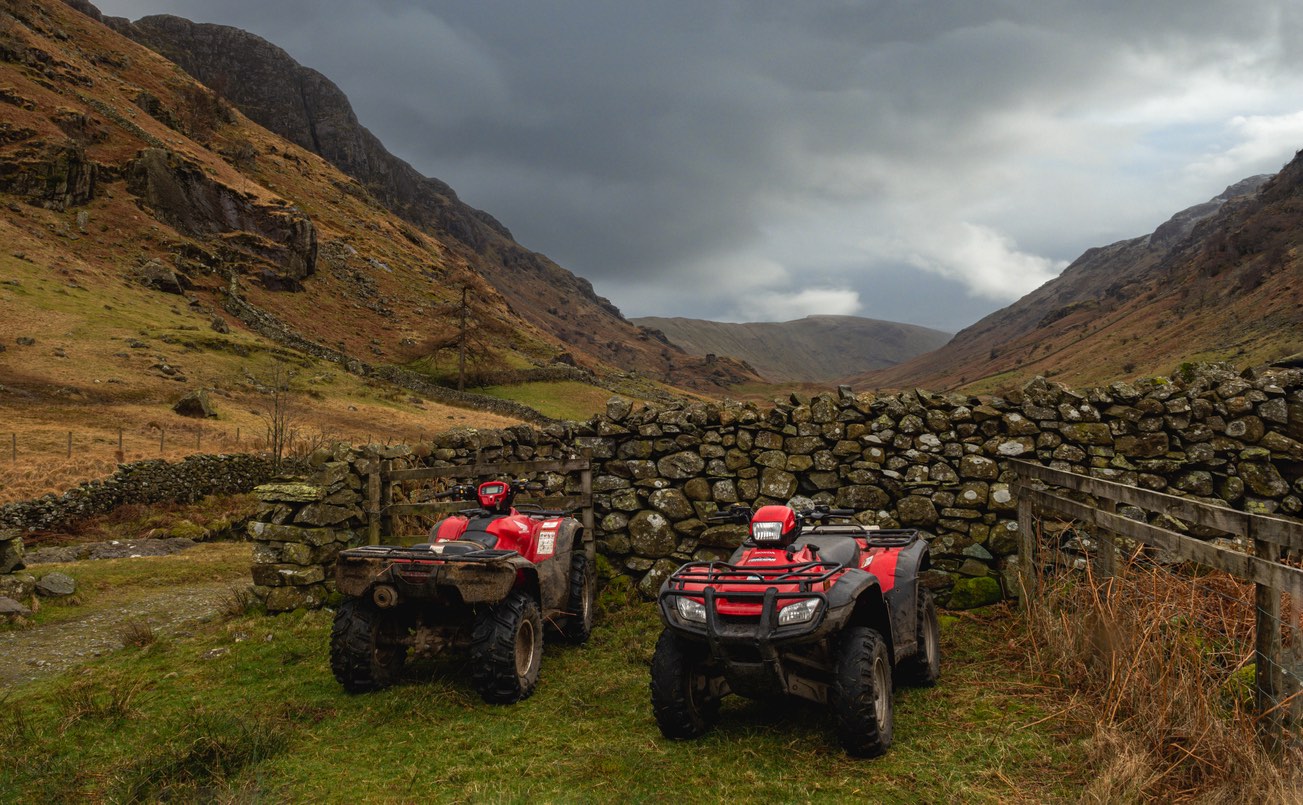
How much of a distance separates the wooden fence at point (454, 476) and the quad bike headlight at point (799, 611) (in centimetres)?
463

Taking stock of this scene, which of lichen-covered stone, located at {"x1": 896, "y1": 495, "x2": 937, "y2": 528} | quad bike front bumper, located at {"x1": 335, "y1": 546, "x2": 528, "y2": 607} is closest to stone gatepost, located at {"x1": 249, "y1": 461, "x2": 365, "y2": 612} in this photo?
quad bike front bumper, located at {"x1": 335, "y1": 546, "x2": 528, "y2": 607}

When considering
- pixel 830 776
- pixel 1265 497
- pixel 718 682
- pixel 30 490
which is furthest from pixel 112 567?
pixel 1265 497

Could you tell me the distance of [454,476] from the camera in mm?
8711

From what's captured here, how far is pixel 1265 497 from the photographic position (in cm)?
747

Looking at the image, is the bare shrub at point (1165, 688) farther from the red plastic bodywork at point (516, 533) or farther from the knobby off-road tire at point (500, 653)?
the red plastic bodywork at point (516, 533)

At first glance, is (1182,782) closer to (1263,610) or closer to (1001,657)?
(1263,610)

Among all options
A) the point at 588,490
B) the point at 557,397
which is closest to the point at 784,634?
the point at 588,490

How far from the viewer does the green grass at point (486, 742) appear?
4.13 m

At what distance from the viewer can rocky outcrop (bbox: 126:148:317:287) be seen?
61.0 m

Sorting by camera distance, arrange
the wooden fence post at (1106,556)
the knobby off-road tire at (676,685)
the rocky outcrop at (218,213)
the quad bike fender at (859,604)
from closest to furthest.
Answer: the quad bike fender at (859,604), the knobby off-road tire at (676,685), the wooden fence post at (1106,556), the rocky outcrop at (218,213)

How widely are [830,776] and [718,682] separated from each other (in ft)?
3.32

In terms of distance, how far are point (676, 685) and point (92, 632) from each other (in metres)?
8.34

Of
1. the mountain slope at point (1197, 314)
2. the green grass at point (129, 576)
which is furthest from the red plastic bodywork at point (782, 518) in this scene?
the mountain slope at point (1197, 314)

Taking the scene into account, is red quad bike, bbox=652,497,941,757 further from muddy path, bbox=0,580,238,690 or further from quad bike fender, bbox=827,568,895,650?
muddy path, bbox=0,580,238,690
